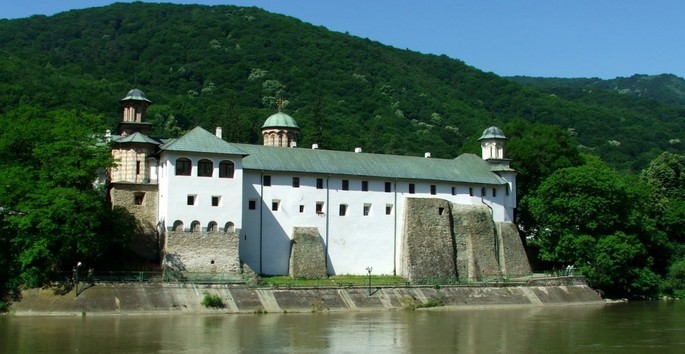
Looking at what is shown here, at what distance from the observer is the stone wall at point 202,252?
4669cm

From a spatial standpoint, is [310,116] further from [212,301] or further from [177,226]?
[212,301]

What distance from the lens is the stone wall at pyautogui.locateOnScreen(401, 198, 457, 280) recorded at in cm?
5489

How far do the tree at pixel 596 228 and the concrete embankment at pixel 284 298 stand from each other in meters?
2.16

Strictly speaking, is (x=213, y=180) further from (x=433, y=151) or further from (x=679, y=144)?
(x=679, y=144)

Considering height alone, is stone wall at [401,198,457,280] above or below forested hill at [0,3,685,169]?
below

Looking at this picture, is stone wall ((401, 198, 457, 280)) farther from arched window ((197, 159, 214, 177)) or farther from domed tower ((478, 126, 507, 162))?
arched window ((197, 159, 214, 177))

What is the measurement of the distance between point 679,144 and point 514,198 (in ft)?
350

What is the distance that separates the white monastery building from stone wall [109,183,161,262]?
6 cm

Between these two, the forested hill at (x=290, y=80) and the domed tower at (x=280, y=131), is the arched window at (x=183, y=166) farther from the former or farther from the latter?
the forested hill at (x=290, y=80)

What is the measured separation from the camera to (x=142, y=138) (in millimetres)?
50562

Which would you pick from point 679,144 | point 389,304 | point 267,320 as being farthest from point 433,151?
point 267,320

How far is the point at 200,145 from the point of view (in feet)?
160

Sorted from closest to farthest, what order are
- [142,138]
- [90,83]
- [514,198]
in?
1. [142,138]
2. [514,198]
3. [90,83]

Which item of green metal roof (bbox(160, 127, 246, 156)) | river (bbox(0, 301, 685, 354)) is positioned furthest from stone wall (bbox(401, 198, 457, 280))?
green metal roof (bbox(160, 127, 246, 156))
